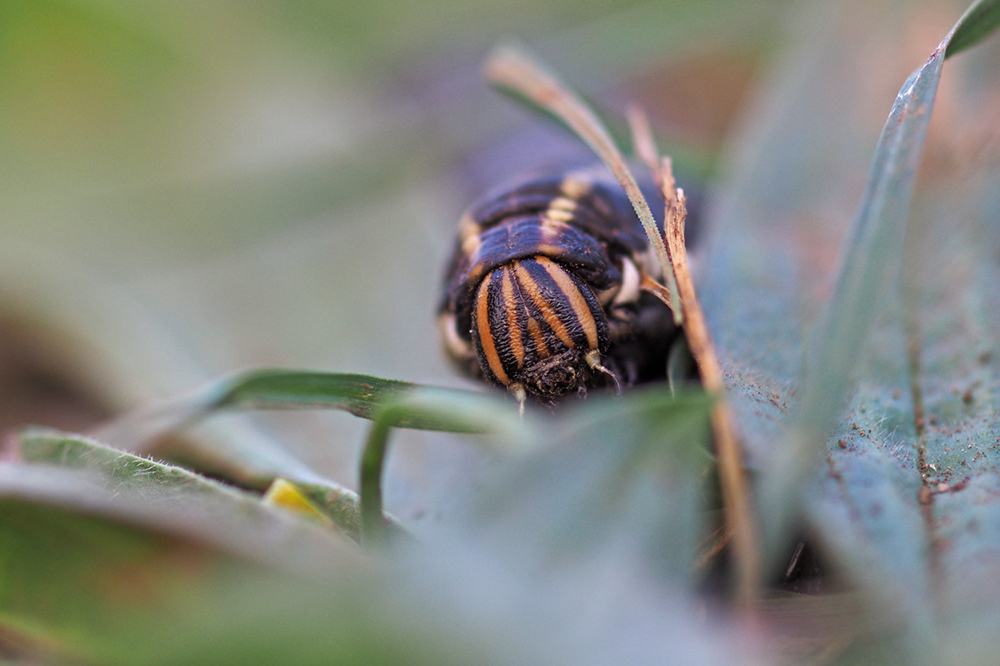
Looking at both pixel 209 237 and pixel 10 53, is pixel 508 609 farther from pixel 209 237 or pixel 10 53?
pixel 10 53

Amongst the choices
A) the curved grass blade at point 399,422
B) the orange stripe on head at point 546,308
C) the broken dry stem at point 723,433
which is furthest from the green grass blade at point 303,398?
the broken dry stem at point 723,433

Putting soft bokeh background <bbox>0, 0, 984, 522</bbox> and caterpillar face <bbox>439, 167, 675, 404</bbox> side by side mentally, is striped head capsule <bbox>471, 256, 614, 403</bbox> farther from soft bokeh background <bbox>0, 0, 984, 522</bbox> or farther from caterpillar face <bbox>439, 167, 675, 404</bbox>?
soft bokeh background <bbox>0, 0, 984, 522</bbox>

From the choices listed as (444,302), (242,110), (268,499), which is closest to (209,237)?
(242,110)

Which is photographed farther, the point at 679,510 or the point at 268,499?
the point at 268,499

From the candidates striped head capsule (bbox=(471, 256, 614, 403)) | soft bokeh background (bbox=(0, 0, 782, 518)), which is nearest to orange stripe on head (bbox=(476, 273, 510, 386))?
striped head capsule (bbox=(471, 256, 614, 403))

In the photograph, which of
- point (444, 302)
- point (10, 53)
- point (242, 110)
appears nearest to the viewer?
point (444, 302)

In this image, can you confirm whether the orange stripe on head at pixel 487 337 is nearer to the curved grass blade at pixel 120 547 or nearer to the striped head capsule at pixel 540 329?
the striped head capsule at pixel 540 329
